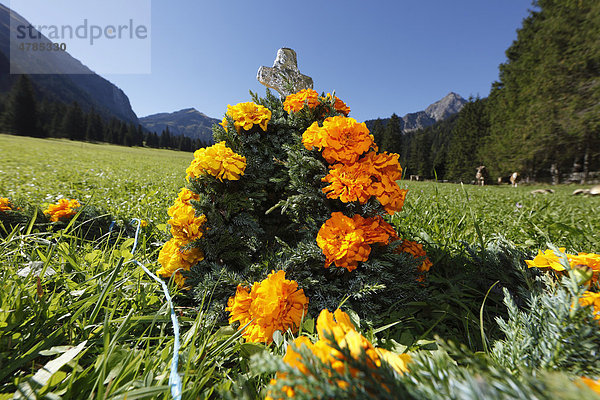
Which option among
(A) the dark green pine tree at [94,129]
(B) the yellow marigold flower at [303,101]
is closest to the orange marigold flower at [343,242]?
(B) the yellow marigold flower at [303,101]

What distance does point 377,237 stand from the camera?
1397mm

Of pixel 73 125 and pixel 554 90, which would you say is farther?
pixel 73 125

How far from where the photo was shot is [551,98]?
16.8 metres

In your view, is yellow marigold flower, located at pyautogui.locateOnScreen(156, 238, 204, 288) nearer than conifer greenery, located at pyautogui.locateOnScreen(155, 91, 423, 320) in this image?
No

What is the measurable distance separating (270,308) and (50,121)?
8494cm

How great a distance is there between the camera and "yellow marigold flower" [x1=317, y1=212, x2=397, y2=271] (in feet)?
4.29

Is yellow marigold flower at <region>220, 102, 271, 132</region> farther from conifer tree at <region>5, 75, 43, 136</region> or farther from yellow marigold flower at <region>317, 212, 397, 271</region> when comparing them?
conifer tree at <region>5, 75, 43, 136</region>

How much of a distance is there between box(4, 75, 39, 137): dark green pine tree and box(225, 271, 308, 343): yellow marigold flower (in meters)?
76.1

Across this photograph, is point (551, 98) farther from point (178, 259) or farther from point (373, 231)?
point (178, 259)

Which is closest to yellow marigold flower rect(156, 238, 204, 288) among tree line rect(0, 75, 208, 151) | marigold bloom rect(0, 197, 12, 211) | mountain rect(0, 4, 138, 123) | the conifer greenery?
the conifer greenery

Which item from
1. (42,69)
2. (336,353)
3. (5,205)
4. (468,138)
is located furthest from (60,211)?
(42,69)

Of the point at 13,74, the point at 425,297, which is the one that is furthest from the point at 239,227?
the point at 13,74

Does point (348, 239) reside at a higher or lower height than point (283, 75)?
lower

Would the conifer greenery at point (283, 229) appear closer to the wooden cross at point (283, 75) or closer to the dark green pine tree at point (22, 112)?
the wooden cross at point (283, 75)
